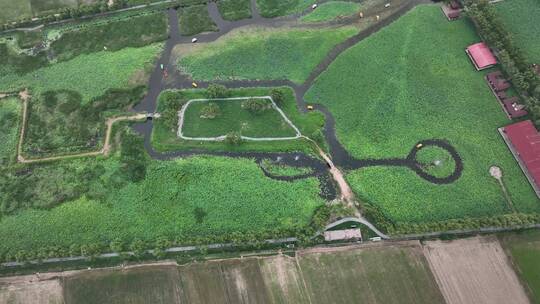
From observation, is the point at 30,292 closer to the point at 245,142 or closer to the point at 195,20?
the point at 245,142

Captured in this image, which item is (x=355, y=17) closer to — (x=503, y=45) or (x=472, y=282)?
(x=503, y=45)

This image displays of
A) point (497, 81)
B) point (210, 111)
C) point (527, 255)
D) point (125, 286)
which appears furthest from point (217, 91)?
point (527, 255)

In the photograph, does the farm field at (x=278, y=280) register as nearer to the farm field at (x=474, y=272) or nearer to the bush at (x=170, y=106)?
the farm field at (x=474, y=272)

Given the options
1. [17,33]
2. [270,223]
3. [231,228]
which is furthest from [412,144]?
[17,33]

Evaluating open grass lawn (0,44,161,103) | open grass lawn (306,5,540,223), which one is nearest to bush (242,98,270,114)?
open grass lawn (306,5,540,223)

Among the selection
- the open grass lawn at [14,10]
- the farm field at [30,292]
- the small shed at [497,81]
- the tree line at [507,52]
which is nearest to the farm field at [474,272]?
A: the tree line at [507,52]

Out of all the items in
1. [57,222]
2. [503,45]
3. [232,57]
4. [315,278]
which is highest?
[232,57]
